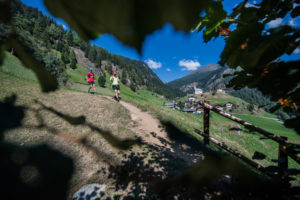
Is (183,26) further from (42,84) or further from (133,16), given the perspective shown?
(42,84)

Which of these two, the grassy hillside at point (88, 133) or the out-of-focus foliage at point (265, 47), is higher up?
the out-of-focus foliage at point (265, 47)

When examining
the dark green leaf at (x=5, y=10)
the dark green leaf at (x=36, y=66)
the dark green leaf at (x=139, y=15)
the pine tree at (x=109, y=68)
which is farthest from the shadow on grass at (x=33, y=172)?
the pine tree at (x=109, y=68)

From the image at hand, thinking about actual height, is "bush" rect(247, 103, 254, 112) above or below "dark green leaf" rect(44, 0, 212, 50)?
below

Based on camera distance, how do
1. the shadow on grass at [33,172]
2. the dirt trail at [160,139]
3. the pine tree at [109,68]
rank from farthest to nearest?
the pine tree at [109,68]
the dirt trail at [160,139]
the shadow on grass at [33,172]

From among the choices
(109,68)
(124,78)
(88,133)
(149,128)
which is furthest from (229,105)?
(88,133)

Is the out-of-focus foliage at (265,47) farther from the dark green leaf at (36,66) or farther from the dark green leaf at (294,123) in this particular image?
the dark green leaf at (36,66)

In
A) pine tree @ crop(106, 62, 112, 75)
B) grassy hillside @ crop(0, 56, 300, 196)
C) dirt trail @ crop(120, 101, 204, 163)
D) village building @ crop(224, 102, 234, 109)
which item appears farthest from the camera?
village building @ crop(224, 102, 234, 109)

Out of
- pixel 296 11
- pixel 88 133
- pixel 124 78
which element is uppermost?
pixel 124 78

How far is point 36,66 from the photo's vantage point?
405 millimetres

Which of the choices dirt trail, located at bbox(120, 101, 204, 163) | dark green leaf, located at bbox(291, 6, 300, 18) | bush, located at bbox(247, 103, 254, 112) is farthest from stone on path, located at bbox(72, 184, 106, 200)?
bush, located at bbox(247, 103, 254, 112)

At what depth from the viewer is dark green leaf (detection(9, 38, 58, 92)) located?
0.35 metres

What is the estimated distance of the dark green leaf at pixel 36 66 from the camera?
352 millimetres

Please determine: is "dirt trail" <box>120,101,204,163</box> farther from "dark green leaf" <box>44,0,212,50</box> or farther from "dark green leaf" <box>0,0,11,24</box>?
"dark green leaf" <box>0,0,11,24</box>

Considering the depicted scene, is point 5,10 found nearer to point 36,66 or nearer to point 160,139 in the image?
point 36,66
